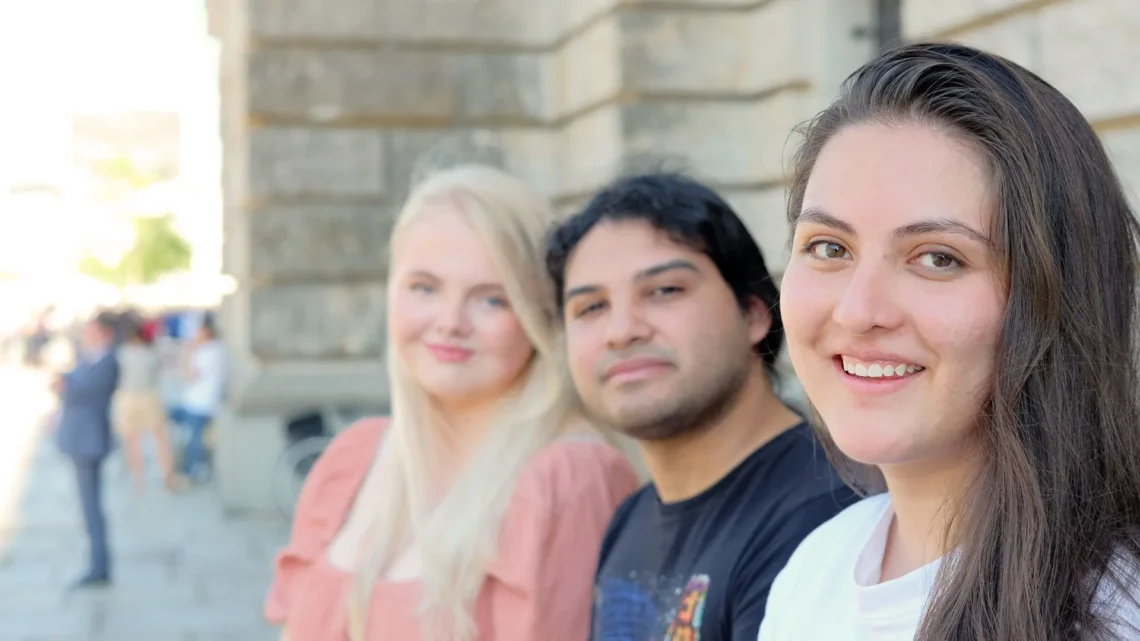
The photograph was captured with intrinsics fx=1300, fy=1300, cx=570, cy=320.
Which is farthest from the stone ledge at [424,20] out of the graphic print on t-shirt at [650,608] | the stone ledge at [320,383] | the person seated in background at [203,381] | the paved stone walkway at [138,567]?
the graphic print on t-shirt at [650,608]

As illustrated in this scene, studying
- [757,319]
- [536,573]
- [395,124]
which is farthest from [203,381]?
[757,319]

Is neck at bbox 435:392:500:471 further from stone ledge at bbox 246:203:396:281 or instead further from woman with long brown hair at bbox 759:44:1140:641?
stone ledge at bbox 246:203:396:281

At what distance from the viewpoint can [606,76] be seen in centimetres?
718

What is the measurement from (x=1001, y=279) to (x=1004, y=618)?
14.2 inches

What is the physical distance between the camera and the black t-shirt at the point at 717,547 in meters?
2.09

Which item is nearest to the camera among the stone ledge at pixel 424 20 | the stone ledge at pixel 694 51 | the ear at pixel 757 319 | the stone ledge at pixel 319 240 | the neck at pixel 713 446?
the neck at pixel 713 446

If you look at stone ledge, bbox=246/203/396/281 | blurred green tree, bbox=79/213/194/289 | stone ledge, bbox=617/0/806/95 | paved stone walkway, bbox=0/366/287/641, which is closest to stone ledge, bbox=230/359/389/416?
stone ledge, bbox=246/203/396/281

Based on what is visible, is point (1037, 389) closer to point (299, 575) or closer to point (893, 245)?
point (893, 245)

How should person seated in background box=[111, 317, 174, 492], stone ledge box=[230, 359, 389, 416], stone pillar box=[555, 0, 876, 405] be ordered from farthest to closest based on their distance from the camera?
person seated in background box=[111, 317, 174, 492] → stone ledge box=[230, 359, 389, 416] → stone pillar box=[555, 0, 876, 405]

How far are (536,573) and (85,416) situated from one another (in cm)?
654

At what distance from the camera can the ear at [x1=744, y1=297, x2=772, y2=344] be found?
2529mm

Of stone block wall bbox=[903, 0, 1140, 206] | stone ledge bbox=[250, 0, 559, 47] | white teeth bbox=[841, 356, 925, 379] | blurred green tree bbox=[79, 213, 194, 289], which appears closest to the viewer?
white teeth bbox=[841, 356, 925, 379]

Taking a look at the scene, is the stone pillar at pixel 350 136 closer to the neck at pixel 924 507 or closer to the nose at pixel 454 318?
the nose at pixel 454 318

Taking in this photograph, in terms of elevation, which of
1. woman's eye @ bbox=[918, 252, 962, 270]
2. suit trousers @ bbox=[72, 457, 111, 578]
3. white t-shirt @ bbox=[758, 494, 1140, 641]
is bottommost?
suit trousers @ bbox=[72, 457, 111, 578]
